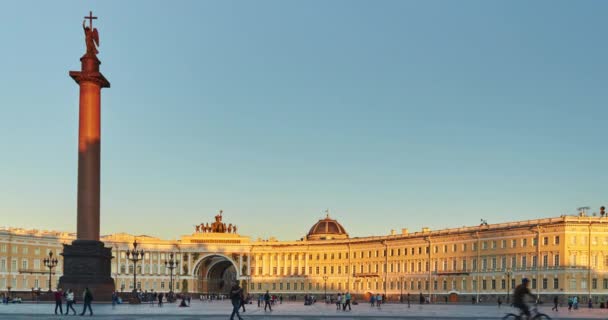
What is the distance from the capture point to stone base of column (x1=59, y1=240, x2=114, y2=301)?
5906 cm

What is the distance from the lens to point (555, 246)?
107 meters

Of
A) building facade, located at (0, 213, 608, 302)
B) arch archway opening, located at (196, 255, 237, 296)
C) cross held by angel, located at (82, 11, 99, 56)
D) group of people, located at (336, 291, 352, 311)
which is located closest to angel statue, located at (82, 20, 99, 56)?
cross held by angel, located at (82, 11, 99, 56)

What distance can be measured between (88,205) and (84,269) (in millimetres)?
4542

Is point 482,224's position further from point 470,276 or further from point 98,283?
point 98,283

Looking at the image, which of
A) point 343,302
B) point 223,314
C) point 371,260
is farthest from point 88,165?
point 371,260

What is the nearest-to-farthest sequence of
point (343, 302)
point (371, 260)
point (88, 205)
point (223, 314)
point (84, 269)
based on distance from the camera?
1. point (223, 314)
2. point (84, 269)
3. point (88, 205)
4. point (343, 302)
5. point (371, 260)

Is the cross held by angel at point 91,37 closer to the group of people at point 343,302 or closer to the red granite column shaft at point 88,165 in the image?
the red granite column shaft at point 88,165

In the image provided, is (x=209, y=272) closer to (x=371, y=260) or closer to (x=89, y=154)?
(x=371, y=260)

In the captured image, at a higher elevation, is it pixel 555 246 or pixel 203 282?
pixel 555 246

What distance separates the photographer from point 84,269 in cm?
5953

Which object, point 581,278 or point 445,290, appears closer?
point 581,278

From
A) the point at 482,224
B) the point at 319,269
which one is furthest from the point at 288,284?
the point at 482,224

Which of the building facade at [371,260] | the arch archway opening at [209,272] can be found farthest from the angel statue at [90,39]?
the arch archway opening at [209,272]

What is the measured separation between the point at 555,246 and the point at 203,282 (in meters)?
97.3
